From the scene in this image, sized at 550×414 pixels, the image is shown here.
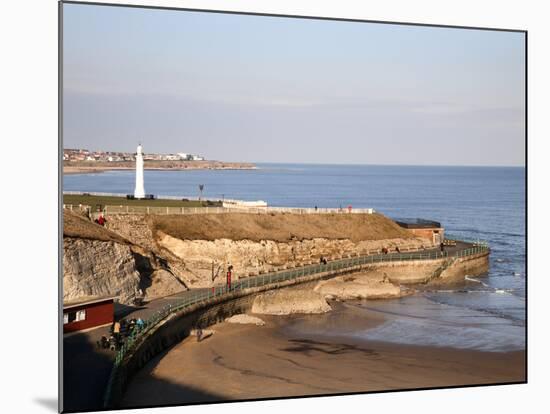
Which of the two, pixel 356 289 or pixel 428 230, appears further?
pixel 428 230

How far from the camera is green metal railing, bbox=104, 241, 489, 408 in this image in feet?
68.1

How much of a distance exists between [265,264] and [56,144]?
57.6ft

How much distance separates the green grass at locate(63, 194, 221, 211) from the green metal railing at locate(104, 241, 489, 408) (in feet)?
17.9

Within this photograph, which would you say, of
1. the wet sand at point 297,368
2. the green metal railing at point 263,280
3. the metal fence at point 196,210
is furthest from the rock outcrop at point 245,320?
the metal fence at point 196,210

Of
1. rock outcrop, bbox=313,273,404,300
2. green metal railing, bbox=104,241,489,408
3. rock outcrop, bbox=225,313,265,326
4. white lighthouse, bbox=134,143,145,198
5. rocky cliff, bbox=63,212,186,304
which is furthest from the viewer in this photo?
rock outcrop, bbox=313,273,404,300

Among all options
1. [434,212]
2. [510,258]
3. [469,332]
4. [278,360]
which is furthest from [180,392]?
[434,212]

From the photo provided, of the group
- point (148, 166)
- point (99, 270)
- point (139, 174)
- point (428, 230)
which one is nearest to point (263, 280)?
point (139, 174)

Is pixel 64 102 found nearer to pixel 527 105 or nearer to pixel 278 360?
pixel 278 360

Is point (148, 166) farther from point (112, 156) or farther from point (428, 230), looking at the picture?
point (428, 230)

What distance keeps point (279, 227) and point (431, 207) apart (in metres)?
16.3

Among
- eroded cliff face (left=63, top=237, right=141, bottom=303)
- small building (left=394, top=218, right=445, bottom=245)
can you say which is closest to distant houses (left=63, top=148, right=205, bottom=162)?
eroded cliff face (left=63, top=237, right=141, bottom=303)

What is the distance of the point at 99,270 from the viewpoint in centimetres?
2547

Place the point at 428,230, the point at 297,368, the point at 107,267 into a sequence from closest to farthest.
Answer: the point at 297,368, the point at 107,267, the point at 428,230

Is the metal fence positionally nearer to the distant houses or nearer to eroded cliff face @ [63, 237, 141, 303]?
the distant houses
